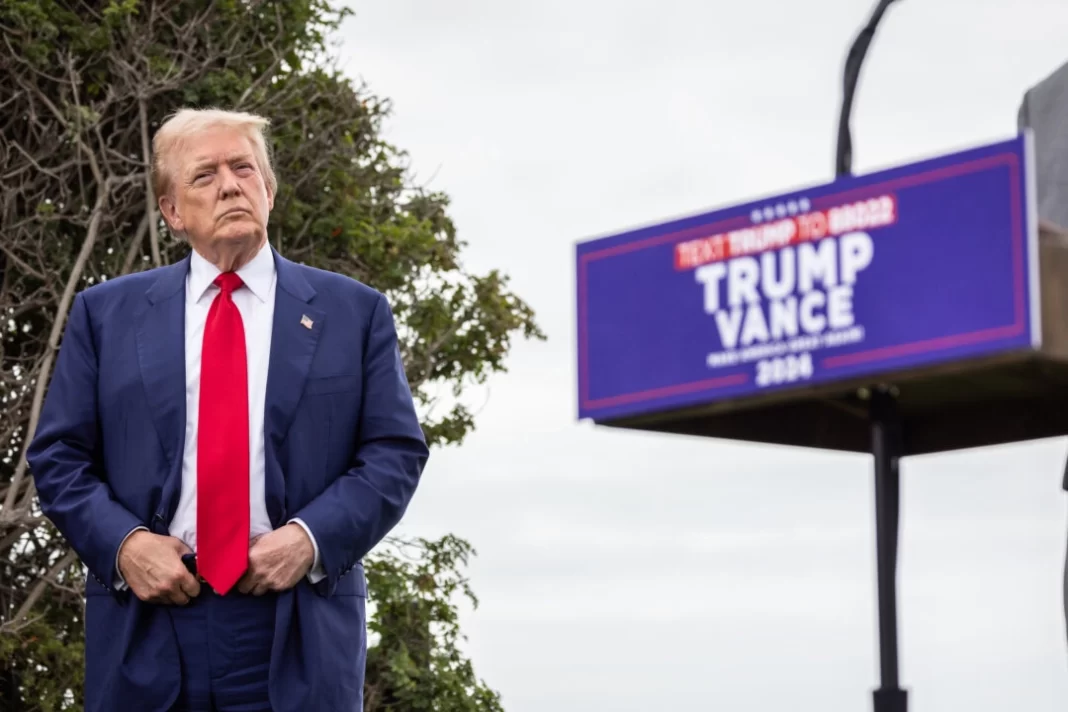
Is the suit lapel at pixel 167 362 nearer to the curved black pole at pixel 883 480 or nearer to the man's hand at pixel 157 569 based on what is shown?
the man's hand at pixel 157 569

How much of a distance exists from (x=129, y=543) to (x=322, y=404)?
0.38 metres

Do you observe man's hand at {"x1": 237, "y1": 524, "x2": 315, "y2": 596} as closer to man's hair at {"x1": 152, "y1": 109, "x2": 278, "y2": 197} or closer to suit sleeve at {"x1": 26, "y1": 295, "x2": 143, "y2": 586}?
suit sleeve at {"x1": 26, "y1": 295, "x2": 143, "y2": 586}

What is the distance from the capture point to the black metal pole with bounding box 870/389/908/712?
1.69 meters

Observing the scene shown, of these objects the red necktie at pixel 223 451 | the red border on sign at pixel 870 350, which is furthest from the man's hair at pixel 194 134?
the red border on sign at pixel 870 350

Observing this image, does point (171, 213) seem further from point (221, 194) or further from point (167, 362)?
point (167, 362)

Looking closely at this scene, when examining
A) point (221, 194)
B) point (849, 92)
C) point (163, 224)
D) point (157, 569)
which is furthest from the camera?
point (163, 224)

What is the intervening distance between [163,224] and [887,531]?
9.85 m

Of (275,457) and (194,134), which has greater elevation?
(194,134)

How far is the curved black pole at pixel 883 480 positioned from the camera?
169 cm

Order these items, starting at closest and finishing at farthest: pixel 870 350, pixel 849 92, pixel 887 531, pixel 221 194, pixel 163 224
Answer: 1. pixel 870 350
2. pixel 887 531
3. pixel 849 92
4. pixel 221 194
5. pixel 163 224

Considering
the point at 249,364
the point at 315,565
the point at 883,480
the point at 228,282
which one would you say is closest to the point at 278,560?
the point at 315,565

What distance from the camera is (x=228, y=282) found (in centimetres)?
308

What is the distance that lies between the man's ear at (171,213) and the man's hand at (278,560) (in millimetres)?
613

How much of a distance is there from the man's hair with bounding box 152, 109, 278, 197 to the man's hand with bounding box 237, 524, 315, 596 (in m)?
0.63
